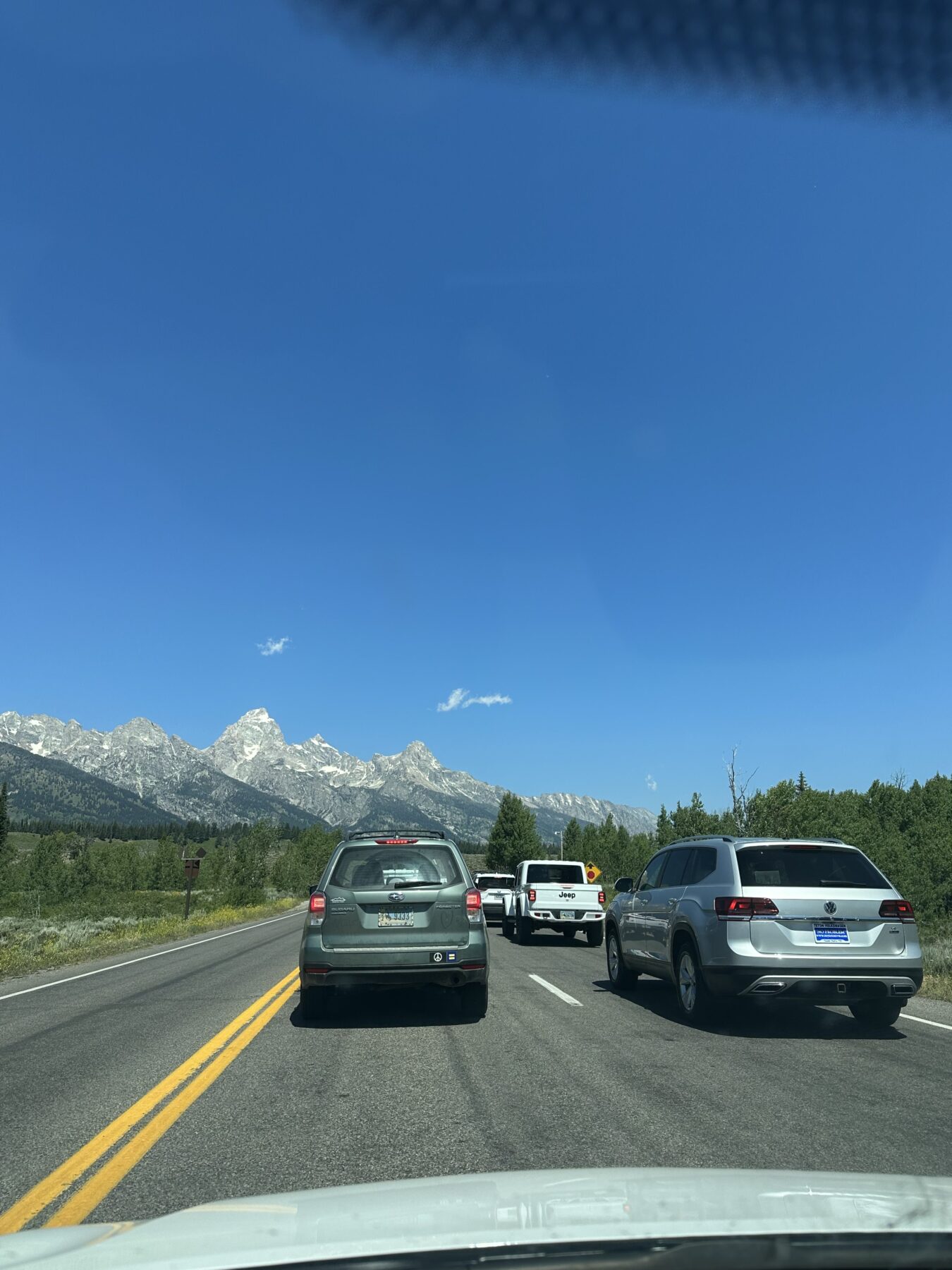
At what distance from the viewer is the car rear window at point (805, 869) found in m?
8.97

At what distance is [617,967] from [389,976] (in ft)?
15.1

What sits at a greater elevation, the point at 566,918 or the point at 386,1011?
the point at 566,918

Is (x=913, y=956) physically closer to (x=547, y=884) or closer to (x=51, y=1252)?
(x=51, y=1252)

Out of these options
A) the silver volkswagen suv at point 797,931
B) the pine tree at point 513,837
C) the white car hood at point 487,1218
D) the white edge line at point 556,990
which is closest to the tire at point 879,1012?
the silver volkswagen suv at point 797,931

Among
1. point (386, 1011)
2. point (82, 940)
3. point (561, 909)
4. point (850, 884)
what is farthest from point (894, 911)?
point (82, 940)

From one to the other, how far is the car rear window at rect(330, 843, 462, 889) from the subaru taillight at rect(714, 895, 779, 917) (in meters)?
2.70

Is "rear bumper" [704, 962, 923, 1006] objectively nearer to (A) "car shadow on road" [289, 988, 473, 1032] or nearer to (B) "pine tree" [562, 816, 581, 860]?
(A) "car shadow on road" [289, 988, 473, 1032]

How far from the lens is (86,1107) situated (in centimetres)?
603

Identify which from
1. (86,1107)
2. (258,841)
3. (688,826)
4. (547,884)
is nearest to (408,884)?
(86,1107)

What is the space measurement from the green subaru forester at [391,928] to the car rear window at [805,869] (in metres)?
2.75

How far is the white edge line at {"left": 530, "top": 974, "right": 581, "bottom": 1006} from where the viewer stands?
35.9 feet

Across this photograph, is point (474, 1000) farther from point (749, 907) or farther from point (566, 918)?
point (566, 918)

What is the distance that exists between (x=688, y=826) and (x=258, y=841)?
138 feet

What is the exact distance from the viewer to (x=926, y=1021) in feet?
33.0
